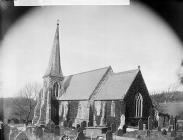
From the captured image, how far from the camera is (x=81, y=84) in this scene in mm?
4164

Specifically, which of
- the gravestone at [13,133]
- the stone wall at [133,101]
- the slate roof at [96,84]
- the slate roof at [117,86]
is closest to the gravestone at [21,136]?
the gravestone at [13,133]

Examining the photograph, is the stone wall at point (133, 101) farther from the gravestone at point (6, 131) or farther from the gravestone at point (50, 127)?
the gravestone at point (6, 131)

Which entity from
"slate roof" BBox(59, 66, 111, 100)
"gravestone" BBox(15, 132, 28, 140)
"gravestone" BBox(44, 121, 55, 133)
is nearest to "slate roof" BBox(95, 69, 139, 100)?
"slate roof" BBox(59, 66, 111, 100)

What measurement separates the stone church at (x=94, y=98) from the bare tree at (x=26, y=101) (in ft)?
0.28

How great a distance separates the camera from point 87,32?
12.8 feet

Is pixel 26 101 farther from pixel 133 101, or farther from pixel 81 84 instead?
pixel 133 101

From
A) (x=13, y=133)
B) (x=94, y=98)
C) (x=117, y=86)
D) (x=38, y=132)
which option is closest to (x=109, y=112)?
(x=94, y=98)

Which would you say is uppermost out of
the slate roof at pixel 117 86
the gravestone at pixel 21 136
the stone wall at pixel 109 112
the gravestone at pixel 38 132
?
the slate roof at pixel 117 86

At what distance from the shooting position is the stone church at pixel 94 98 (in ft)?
13.0

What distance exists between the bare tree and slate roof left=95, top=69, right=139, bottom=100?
90 cm

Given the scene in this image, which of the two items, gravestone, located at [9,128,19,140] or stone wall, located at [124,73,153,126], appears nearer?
gravestone, located at [9,128,19,140]

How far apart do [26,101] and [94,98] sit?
0.98m

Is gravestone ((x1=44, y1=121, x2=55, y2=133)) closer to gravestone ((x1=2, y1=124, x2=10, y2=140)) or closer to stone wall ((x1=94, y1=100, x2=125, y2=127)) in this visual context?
gravestone ((x1=2, y1=124, x2=10, y2=140))

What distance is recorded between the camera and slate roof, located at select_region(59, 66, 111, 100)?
397 cm
